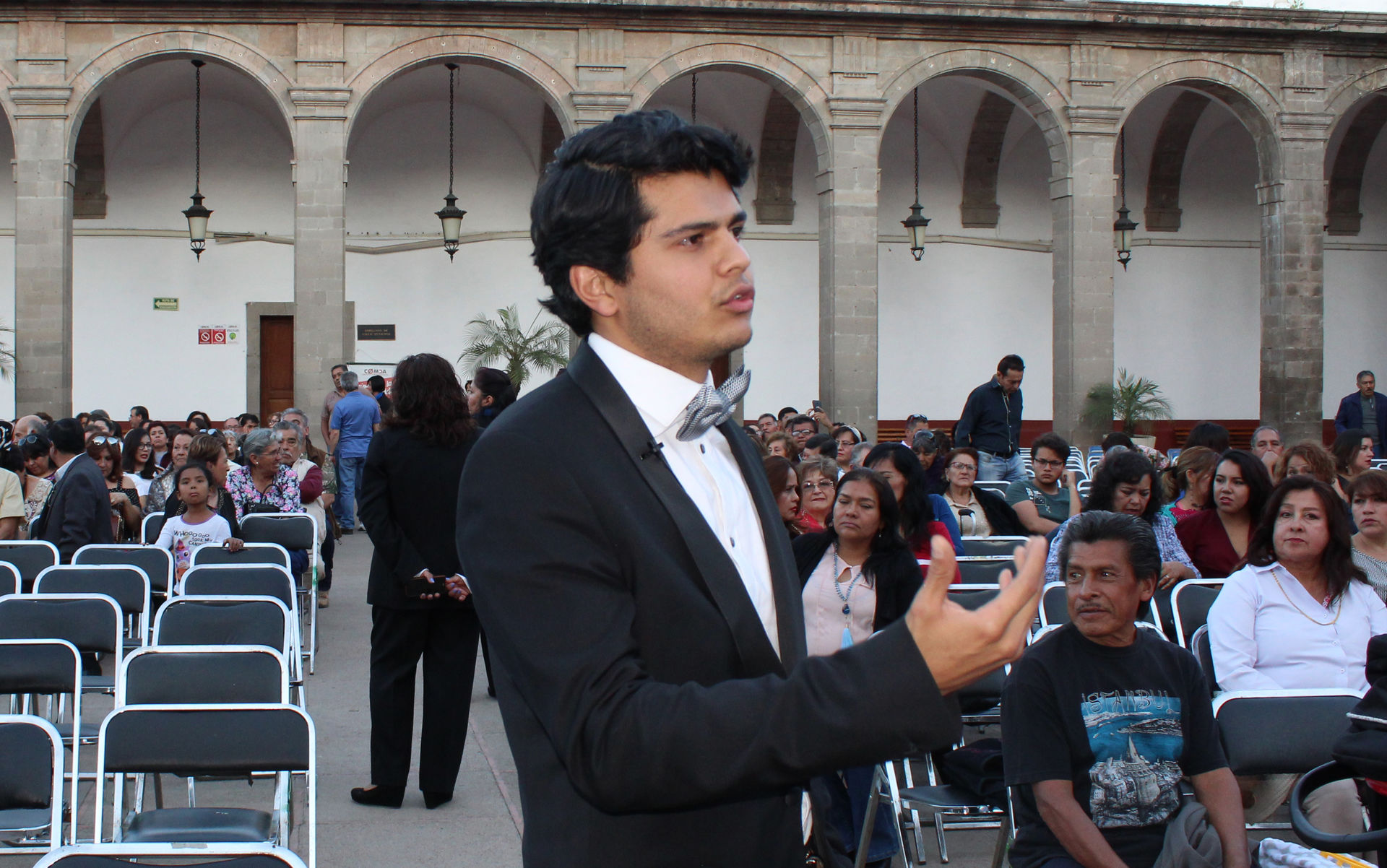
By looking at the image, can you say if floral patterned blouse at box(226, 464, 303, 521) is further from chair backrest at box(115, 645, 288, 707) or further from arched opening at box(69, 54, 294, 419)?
arched opening at box(69, 54, 294, 419)

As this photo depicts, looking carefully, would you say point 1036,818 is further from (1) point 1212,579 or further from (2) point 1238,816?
(1) point 1212,579

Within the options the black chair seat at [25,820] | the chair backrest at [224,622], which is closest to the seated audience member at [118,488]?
the chair backrest at [224,622]

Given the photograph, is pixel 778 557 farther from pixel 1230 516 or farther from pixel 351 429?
pixel 351 429

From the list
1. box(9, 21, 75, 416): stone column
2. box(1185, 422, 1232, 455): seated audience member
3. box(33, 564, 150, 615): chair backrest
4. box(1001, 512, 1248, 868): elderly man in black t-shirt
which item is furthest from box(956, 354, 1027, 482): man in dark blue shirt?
box(9, 21, 75, 416): stone column

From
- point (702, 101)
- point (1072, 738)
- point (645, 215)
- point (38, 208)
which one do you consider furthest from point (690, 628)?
point (702, 101)

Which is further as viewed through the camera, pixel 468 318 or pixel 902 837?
pixel 468 318

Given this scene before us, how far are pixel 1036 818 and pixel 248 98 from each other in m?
20.9

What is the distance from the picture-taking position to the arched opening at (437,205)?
70.9 ft

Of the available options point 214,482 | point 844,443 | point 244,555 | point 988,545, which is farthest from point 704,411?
point 844,443

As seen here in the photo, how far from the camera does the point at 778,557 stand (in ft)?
5.25

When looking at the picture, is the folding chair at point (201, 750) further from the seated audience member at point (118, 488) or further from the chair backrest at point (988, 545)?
the seated audience member at point (118, 488)

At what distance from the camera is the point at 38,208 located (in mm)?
17031

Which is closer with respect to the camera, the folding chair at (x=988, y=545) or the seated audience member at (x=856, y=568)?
the seated audience member at (x=856, y=568)

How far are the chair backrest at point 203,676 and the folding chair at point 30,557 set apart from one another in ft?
10.7
